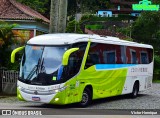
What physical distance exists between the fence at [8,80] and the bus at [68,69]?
16.7 feet

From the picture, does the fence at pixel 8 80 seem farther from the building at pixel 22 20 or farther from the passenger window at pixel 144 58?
the building at pixel 22 20

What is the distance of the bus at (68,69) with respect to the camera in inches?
637

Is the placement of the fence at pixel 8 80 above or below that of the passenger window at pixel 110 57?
below

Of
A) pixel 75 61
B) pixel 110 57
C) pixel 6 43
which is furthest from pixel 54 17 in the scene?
pixel 75 61

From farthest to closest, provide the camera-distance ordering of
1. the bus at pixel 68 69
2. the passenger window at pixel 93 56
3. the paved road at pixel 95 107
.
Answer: the passenger window at pixel 93 56 → the bus at pixel 68 69 → the paved road at pixel 95 107

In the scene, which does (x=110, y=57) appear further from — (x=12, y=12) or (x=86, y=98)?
(x=12, y=12)

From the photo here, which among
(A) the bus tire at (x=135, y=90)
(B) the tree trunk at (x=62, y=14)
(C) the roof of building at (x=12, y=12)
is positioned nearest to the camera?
(A) the bus tire at (x=135, y=90)

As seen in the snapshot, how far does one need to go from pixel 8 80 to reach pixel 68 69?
299 inches

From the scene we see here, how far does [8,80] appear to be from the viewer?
2312cm

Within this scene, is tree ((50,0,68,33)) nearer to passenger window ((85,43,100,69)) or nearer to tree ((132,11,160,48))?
passenger window ((85,43,100,69))

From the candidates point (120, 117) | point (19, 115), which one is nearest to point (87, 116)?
point (120, 117)

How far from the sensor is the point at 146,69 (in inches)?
937

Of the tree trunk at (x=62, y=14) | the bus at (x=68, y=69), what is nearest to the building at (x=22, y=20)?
the tree trunk at (x=62, y=14)

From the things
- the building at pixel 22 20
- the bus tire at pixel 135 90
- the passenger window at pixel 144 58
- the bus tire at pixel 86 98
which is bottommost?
the bus tire at pixel 135 90
